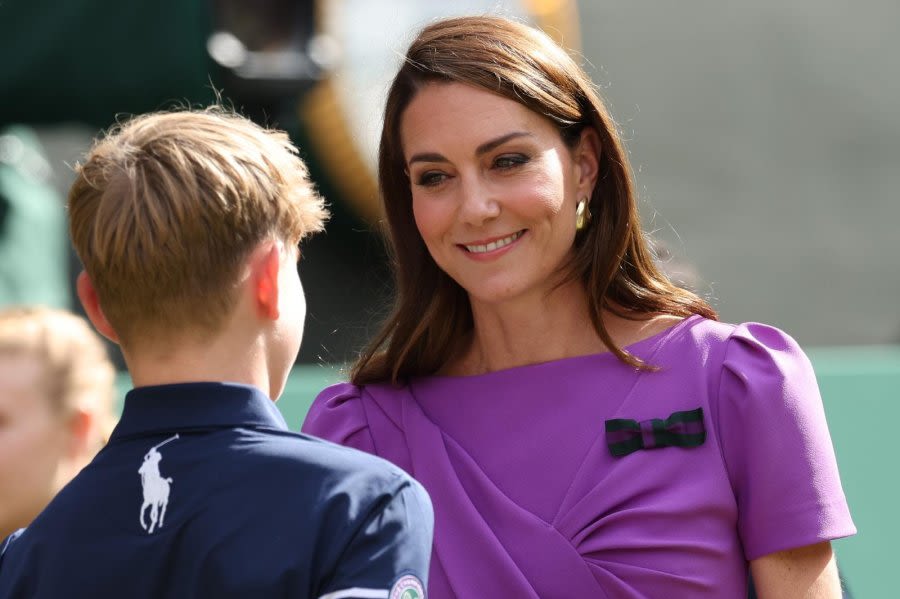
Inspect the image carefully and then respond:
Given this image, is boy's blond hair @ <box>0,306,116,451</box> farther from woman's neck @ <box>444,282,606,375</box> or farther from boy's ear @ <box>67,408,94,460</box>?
woman's neck @ <box>444,282,606,375</box>

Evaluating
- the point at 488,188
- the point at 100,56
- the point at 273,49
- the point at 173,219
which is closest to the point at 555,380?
the point at 488,188

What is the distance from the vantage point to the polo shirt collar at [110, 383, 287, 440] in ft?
4.99

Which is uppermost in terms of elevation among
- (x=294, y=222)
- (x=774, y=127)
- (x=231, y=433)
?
(x=294, y=222)

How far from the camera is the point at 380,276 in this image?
547cm

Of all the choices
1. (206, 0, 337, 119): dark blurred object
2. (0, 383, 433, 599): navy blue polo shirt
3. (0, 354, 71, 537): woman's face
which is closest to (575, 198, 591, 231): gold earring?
(0, 383, 433, 599): navy blue polo shirt

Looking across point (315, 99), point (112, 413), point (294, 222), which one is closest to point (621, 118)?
point (315, 99)

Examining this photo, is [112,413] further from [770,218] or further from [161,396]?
[770,218]

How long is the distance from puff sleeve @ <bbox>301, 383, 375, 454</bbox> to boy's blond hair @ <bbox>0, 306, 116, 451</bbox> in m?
0.48

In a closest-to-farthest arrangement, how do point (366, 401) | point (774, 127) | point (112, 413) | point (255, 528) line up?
point (255, 528) < point (366, 401) < point (112, 413) < point (774, 127)

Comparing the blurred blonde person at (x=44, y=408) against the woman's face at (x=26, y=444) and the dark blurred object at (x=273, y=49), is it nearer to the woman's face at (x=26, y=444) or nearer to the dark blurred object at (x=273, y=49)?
the woman's face at (x=26, y=444)

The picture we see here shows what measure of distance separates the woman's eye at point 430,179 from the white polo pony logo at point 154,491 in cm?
91

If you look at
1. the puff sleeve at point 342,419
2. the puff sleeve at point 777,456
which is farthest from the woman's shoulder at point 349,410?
the puff sleeve at point 777,456

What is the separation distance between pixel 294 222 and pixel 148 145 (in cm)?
19

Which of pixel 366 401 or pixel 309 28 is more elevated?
Answer: pixel 309 28
